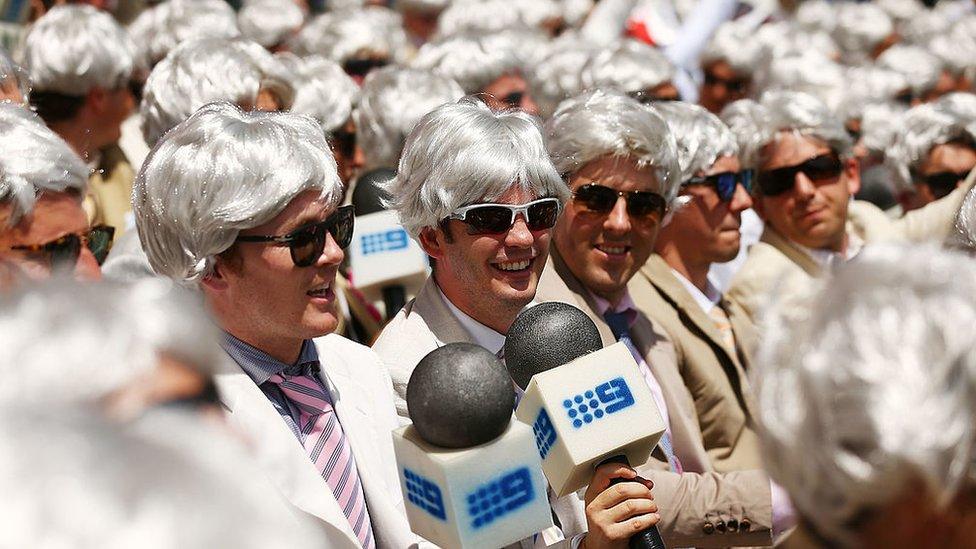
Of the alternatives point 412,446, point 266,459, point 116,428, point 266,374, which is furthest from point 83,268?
point 116,428

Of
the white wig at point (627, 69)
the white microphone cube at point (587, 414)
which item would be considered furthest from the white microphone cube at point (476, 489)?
the white wig at point (627, 69)

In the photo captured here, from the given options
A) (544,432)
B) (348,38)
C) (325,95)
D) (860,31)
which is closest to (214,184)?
(544,432)

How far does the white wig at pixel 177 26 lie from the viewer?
6.83 metres

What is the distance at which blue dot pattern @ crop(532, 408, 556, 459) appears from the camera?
8.75ft

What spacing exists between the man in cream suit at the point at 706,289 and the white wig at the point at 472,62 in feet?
6.94

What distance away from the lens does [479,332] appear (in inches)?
141

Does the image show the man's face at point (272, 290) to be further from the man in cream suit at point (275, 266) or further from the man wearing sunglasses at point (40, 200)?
the man wearing sunglasses at point (40, 200)

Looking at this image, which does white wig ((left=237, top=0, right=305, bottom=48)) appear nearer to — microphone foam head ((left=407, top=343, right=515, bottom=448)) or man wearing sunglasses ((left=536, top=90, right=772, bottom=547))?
man wearing sunglasses ((left=536, top=90, right=772, bottom=547))

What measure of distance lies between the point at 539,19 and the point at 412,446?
9.94 meters

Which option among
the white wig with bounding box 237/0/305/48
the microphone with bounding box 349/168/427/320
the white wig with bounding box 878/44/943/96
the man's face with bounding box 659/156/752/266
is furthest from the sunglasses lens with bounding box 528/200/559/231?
the white wig with bounding box 878/44/943/96

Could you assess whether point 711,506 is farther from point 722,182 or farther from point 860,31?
point 860,31

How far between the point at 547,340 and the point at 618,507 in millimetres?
395

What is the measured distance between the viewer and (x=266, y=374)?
10.0ft

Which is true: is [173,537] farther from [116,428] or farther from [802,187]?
[802,187]
